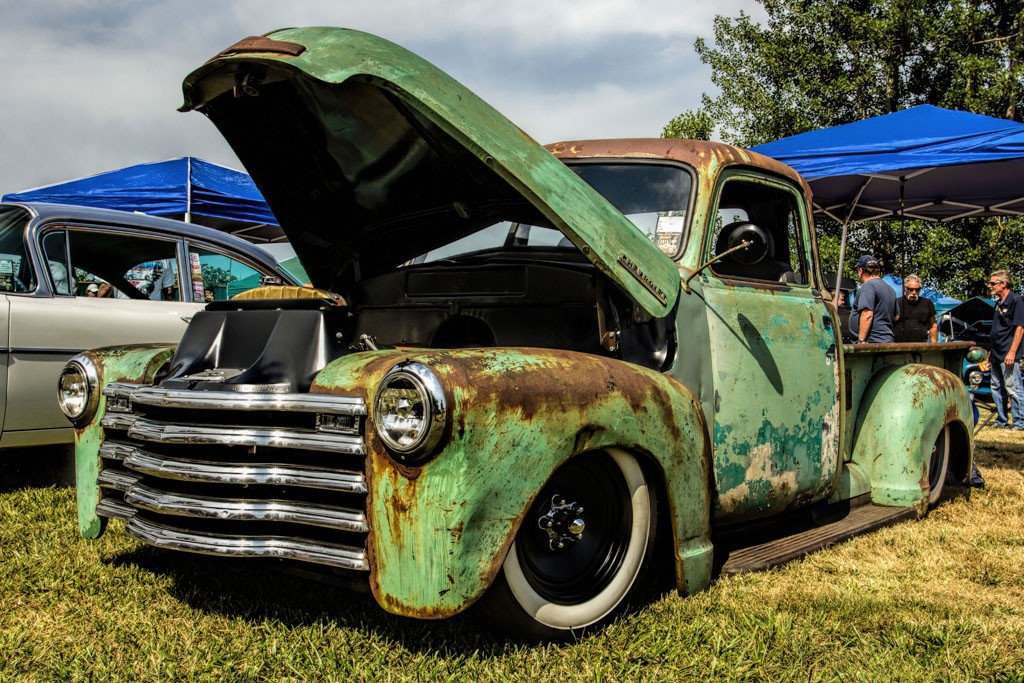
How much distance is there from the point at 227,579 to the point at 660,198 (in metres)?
2.37

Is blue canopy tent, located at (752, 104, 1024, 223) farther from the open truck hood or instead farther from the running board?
the open truck hood

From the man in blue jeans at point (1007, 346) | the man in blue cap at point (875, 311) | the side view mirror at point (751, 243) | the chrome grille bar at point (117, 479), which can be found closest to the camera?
the chrome grille bar at point (117, 479)

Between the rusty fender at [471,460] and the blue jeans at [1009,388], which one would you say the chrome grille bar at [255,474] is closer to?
the rusty fender at [471,460]

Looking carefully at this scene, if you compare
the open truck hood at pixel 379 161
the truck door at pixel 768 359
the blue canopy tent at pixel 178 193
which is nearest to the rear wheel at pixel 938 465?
the truck door at pixel 768 359

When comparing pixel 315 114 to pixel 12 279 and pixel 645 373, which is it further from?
pixel 12 279

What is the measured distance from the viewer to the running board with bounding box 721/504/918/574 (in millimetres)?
3654

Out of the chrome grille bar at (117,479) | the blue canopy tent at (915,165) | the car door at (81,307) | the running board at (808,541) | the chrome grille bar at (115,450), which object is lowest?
the running board at (808,541)

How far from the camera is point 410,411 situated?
252cm

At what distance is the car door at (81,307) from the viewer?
17.4 feet

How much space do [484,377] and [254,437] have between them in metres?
0.73

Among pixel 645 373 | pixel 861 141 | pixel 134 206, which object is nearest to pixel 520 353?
pixel 645 373

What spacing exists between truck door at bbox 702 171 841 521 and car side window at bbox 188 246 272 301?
3.46m

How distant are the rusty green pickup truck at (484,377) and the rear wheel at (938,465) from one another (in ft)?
1.91

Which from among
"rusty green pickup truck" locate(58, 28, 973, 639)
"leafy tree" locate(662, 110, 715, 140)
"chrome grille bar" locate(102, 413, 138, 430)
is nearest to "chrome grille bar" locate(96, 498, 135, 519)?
"rusty green pickup truck" locate(58, 28, 973, 639)
